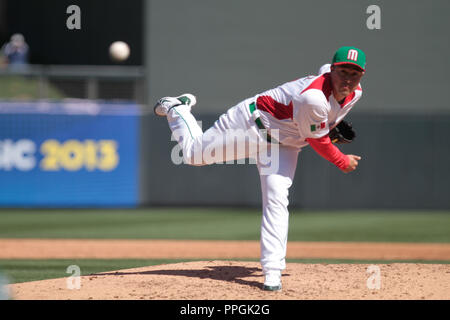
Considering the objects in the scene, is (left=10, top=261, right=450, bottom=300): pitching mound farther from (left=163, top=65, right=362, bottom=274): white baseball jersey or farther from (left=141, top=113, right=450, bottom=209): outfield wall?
(left=141, top=113, right=450, bottom=209): outfield wall

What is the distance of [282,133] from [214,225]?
703 cm

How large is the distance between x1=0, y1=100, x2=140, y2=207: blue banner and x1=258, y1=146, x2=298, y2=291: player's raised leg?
9.15 m

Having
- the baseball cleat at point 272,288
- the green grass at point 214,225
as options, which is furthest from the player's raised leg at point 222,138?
the green grass at point 214,225

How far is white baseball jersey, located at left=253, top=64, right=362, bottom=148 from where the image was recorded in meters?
4.09

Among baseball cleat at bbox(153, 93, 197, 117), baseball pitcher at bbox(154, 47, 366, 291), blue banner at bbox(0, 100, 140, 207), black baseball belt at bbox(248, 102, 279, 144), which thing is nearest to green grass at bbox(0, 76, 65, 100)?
blue banner at bbox(0, 100, 140, 207)

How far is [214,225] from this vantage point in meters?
11.3

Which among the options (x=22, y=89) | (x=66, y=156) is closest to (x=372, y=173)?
(x=66, y=156)

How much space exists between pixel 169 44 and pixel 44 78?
2.88 m

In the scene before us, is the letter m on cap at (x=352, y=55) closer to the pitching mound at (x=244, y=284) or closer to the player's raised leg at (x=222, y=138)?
the player's raised leg at (x=222, y=138)

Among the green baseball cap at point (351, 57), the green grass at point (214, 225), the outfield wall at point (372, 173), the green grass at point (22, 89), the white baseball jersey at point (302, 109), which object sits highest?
the green grass at point (22, 89)

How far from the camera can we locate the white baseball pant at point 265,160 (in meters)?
4.41

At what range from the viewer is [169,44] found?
577 inches

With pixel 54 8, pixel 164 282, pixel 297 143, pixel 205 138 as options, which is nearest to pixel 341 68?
pixel 297 143

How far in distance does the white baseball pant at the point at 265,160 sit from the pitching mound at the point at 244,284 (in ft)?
1.05
